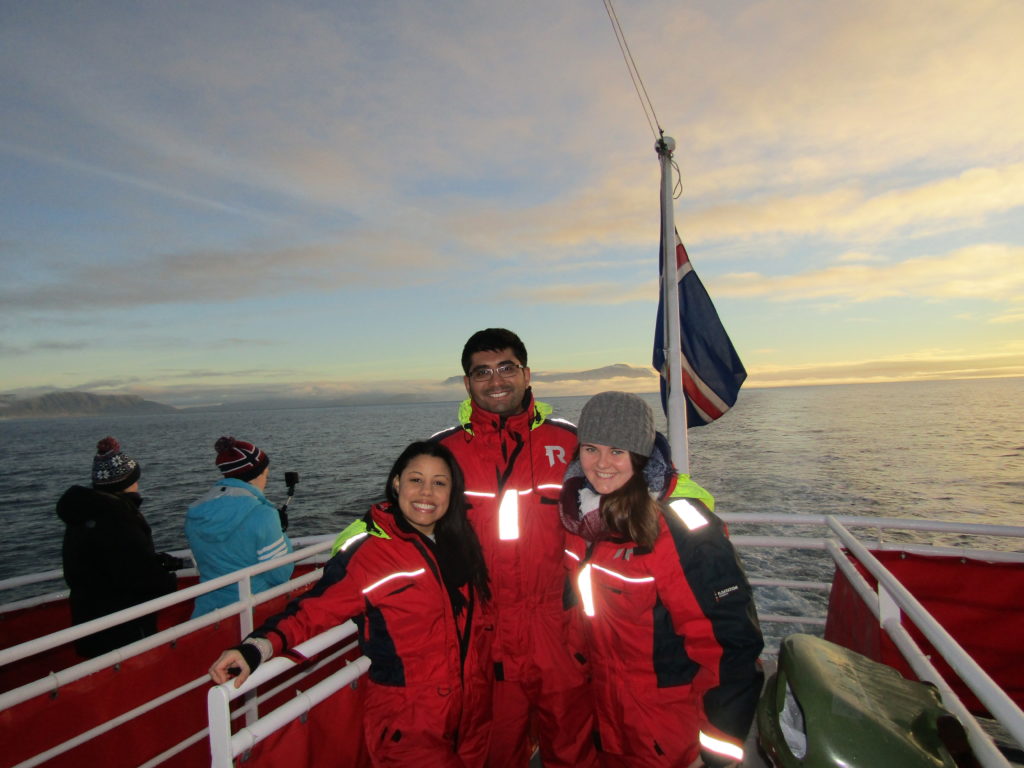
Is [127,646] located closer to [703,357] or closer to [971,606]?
[971,606]

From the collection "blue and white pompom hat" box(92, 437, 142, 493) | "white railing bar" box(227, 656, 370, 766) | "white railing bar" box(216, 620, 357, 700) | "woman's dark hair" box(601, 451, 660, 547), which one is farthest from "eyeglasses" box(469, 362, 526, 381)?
"blue and white pompom hat" box(92, 437, 142, 493)

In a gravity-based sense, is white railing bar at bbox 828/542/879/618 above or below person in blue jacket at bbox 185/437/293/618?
below

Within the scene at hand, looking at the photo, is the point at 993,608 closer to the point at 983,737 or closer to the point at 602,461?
the point at 983,737

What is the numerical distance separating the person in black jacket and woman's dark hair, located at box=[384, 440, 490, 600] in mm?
1960

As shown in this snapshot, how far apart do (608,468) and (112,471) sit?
3429 mm

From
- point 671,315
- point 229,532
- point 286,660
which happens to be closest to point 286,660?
point 286,660

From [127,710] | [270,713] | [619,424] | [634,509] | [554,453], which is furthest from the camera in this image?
[554,453]

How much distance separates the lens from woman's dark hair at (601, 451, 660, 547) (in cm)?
215

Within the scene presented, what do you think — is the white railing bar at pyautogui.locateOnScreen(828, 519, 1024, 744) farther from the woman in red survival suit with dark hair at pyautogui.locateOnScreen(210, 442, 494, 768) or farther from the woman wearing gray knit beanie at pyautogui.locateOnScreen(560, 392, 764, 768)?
the woman in red survival suit with dark hair at pyautogui.locateOnScreen(210, 442, 494, 768)

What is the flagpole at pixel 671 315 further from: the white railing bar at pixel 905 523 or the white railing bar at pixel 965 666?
the white railing bar at pixel 965 666

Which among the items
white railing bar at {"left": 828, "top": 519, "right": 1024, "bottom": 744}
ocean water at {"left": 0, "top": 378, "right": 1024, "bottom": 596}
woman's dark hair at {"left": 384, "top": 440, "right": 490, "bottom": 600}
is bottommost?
ocean water at {"left": 0, "top": 378, "right": 1024, "bottom": 596}

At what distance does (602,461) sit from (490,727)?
130cm

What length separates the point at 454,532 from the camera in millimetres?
2594

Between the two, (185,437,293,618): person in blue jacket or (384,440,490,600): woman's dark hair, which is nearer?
(384,440,490,600): woman's dark hair
